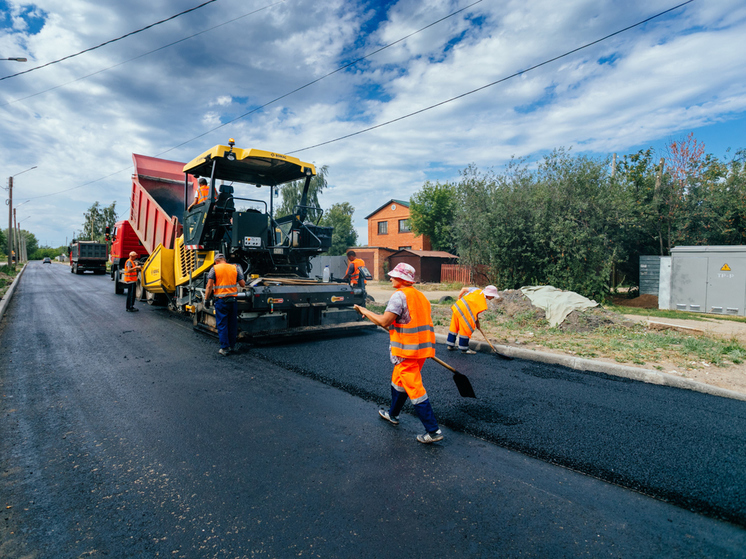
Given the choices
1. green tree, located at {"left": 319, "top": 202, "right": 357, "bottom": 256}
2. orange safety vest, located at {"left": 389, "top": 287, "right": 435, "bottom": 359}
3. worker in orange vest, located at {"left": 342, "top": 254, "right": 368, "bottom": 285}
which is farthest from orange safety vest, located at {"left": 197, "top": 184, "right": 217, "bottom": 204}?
green tree, located at {"left": 319, "top": 202, "right": 357, "bottom": 256}

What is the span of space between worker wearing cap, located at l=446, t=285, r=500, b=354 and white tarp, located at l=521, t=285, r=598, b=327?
3.12 metres

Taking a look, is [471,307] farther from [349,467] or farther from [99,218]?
[99,218]

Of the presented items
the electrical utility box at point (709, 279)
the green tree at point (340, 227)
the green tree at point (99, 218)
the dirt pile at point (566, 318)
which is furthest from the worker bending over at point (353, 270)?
the green tree at point (99, 218)

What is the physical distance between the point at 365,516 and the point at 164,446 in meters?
1.73

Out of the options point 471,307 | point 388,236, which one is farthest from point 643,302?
point 388,236

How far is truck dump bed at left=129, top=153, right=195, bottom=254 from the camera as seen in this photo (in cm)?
1066

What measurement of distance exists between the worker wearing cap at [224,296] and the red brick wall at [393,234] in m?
30.1

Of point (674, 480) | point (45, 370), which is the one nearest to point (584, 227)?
point (674, 480)

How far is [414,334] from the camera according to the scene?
11.0ft

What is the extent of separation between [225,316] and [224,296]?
0.96 feet

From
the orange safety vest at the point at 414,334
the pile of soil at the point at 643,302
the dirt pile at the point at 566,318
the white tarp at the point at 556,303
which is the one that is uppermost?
the orange safety vest at the point at 414,334

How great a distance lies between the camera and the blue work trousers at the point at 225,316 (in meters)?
6.08

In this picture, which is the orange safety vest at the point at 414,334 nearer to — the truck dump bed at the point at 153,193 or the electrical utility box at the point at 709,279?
the truck dump bed at the point at 153,193

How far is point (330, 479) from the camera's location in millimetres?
2746
